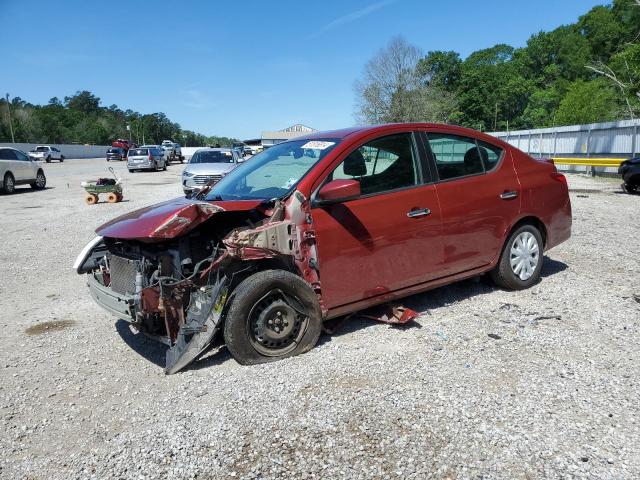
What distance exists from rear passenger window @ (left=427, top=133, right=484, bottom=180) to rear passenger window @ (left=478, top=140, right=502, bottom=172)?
6 cm

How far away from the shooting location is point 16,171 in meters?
19.9

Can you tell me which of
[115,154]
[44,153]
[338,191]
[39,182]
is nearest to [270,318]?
[338,191]

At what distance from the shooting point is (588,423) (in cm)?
292

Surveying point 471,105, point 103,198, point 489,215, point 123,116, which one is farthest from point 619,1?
point 123,116

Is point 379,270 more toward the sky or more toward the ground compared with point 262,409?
more toward the sky

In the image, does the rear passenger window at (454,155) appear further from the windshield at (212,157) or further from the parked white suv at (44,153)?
the parked white suv at (44,153)

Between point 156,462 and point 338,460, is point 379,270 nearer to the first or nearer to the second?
point 338,460

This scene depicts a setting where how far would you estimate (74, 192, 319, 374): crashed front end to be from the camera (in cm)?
370

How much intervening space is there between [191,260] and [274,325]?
0.84 metres

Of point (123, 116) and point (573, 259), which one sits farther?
point (123, 116)

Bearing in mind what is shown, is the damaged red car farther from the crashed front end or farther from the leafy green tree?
the leafy green tree

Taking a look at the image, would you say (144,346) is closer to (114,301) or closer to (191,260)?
(114,301)

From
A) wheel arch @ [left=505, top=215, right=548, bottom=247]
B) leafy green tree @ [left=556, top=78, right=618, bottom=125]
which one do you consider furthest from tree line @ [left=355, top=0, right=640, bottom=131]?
wheel arch @ [left=505, top=215, right=548, bottom=247]

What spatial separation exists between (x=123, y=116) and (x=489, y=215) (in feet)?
457
